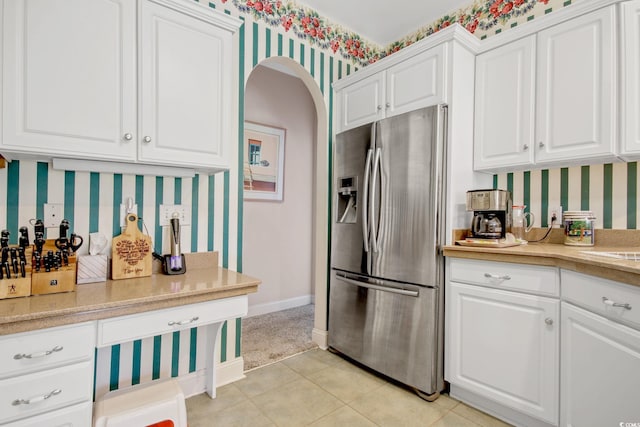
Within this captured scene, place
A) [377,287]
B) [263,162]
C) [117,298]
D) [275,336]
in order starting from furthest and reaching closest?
1. [263,162]
2. [275,336]
3. [377,287]
4. [117,298]

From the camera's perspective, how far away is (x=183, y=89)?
174 centimetres

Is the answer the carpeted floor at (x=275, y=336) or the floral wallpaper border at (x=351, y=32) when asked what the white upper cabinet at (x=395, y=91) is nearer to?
the floral wallpaper border at (x=351, y=32)

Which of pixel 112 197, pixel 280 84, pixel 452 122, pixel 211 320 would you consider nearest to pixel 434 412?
pixel 211 320

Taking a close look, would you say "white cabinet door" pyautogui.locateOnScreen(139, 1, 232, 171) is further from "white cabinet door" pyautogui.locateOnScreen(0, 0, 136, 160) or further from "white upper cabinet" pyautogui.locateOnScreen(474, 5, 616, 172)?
"white upper cabinet" pyautogui.locateOnScreen(474, 5, 616, 172)

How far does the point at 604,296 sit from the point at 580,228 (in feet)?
2.53

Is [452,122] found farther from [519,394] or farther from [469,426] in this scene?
[469,426]

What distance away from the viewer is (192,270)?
6.66ft

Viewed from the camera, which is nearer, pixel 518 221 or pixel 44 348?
pixel 44 348

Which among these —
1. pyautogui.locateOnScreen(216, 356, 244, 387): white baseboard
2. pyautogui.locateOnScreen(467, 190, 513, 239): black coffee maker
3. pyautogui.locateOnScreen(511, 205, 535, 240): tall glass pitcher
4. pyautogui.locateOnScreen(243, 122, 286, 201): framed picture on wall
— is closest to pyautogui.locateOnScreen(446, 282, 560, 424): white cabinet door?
pyautogui.locateOnScreen(467, 190, 513, 239): black coffee maker

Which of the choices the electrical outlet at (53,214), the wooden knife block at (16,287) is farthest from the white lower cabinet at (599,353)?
the electrical outlet at (53,214)

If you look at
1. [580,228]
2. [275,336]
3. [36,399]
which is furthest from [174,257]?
[580,228]

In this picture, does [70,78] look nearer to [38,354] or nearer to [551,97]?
[38,354]

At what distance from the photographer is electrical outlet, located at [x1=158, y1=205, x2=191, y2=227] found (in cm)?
198

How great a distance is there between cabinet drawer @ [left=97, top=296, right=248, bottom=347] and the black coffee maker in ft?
4.91
